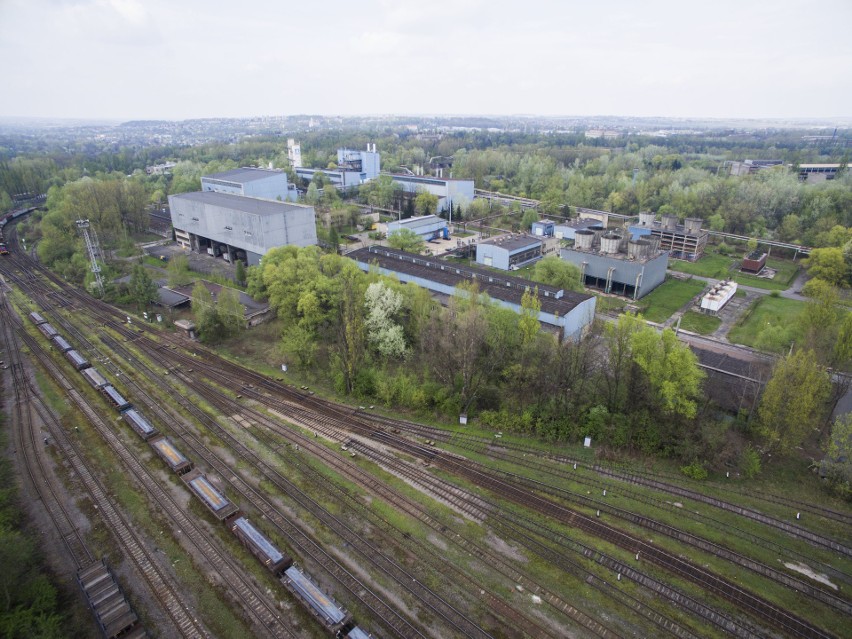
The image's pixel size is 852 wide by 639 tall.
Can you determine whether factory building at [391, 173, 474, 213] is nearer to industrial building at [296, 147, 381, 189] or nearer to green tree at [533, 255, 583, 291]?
industrial building at [296, 147, 381, 189]

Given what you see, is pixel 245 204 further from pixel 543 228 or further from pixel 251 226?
pixel 543 228

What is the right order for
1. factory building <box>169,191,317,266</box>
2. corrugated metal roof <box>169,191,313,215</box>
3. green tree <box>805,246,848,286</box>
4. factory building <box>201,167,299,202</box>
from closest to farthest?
1. green tree <box>805,246,848,286</box>
2. factory building <box>169,191,317,266</box>
3. corrugated metal roof <box>169,191,313,215</box>
4. factory building <box>201,167,299,202</box>

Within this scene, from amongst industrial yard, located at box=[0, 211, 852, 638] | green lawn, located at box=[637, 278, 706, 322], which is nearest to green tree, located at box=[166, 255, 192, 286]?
industrial yard, located at box=[0, 211, 852, 638]

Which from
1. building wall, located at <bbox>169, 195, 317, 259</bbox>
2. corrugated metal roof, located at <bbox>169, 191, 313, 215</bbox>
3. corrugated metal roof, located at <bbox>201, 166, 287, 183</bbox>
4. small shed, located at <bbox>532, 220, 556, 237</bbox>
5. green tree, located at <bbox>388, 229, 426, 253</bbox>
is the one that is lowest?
small shed, located at <bbox>532, 220, 556, 237</bbox>

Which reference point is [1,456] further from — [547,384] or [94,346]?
[547,384]

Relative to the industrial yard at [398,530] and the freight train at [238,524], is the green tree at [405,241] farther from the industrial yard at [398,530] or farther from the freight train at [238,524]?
the freight train at [238,524]

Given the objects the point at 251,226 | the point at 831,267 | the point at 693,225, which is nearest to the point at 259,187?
the point at 251,226
